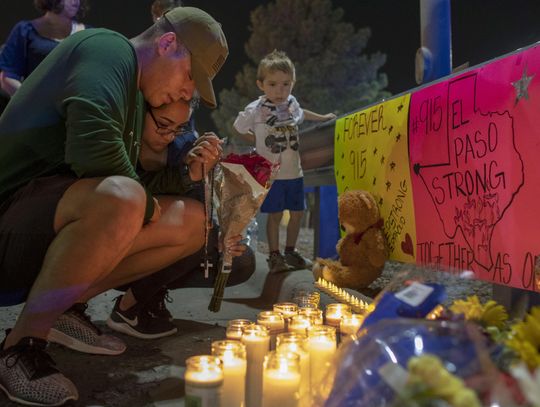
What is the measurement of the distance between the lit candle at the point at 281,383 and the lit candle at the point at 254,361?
305mm

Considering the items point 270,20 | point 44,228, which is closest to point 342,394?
point 44,228

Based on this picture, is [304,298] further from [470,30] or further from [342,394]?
[470,30]

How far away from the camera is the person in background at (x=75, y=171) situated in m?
1.79

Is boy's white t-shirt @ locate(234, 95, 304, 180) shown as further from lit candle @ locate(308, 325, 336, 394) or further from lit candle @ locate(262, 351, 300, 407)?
lit candle @ locate(262, 351, 300, 407)

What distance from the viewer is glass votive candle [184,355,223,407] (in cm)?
125

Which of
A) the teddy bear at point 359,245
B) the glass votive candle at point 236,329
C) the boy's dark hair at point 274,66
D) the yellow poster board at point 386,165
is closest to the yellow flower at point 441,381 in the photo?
the glass votive candle at point 236,329

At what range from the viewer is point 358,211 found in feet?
10.6

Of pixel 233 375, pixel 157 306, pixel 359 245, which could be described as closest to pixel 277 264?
pixel 359 245

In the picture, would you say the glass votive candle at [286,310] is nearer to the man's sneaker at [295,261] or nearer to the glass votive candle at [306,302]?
the glass votive candle at [306,302]

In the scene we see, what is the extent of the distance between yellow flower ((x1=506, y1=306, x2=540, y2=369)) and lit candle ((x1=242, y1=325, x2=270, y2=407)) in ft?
2.74

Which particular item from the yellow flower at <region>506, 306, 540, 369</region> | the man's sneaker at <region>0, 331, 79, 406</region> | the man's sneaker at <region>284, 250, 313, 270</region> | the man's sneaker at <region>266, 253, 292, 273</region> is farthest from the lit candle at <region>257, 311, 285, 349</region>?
the man's sneaker at <region>284, 250, 313, 270</region>

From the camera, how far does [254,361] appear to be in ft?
5.56

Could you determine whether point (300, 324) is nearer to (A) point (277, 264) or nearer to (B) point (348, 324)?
(B) point (348, 324)

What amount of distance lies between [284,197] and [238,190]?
5.35 ft
